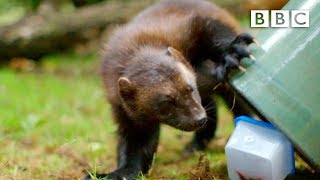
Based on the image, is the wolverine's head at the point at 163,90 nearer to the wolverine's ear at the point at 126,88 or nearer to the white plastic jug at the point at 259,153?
the wolverine's ear at the point at 126,88

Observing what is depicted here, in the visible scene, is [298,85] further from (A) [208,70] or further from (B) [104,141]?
(B) [104,141]

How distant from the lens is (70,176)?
4.90 meters

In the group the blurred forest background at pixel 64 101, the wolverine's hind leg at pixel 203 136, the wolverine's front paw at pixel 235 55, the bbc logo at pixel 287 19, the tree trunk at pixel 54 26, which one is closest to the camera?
the bbc logo at pixel 287 19

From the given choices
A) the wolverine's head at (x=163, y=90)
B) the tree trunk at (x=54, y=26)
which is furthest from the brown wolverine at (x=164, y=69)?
the tree trunk at (x=54, y=26)

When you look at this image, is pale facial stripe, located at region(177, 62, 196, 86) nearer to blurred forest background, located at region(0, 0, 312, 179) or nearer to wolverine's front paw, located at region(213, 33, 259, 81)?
wolverine's front paw, located at region(213, 33, 259, 81)

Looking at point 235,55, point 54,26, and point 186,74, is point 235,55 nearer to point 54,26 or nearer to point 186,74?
point 186,74

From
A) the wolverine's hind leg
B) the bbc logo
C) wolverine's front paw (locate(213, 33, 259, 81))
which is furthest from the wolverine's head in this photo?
the wolverine's hind leg

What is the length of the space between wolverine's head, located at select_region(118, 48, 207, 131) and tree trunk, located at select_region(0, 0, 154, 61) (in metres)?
5.10

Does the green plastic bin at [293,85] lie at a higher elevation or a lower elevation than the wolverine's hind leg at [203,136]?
higher

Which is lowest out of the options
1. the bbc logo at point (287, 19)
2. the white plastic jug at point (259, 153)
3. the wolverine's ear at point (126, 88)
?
the white plastic jug at point (259, 153)

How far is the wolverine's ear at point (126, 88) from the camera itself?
4.46 m

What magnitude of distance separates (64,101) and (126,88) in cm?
369

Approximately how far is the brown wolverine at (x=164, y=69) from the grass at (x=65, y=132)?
32cm

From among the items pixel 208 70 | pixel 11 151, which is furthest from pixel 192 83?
pixel 11 151
